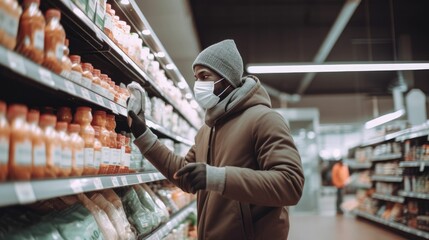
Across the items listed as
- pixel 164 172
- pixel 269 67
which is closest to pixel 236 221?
pixel 164 172

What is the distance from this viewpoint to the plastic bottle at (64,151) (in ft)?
4.93

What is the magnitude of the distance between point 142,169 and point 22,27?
5.43ft

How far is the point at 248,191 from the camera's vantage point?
5.23 ft

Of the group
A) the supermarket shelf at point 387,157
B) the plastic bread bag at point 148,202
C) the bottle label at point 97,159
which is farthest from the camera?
the supermarket shelf at point 387,157

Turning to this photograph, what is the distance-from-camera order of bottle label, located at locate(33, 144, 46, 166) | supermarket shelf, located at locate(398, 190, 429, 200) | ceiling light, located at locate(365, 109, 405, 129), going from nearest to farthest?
bottle label, located at locate(33, 144, 46, 166) < supermarket shelf, located at locate(398, 190, 429, 200) < ceiling light, located at locate(365, 109, 405, 129)

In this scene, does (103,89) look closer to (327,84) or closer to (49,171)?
(49,171)

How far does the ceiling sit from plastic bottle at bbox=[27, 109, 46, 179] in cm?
460

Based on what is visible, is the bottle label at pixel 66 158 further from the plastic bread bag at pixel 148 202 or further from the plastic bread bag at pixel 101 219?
the plastic bread bag at pixel 148 202

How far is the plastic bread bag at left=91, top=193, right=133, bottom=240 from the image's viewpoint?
222cm

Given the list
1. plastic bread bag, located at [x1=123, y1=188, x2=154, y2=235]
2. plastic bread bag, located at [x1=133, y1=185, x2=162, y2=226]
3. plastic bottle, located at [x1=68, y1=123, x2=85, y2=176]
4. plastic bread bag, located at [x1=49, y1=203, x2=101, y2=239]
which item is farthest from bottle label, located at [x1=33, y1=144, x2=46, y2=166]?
plastic bread bag, located at [x1=133, y1=185, x2=162, y2=226]

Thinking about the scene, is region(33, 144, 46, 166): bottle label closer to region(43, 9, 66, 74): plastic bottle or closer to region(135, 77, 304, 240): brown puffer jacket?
region(43, 9, 66, 74): plastic bottle

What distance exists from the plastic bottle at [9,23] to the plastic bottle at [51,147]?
1.00 feet

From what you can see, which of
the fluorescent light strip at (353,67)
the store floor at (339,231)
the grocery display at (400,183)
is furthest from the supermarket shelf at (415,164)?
the fluorescent light strip at (353,67)

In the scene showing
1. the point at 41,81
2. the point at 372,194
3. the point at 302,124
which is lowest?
the point at 372,194
